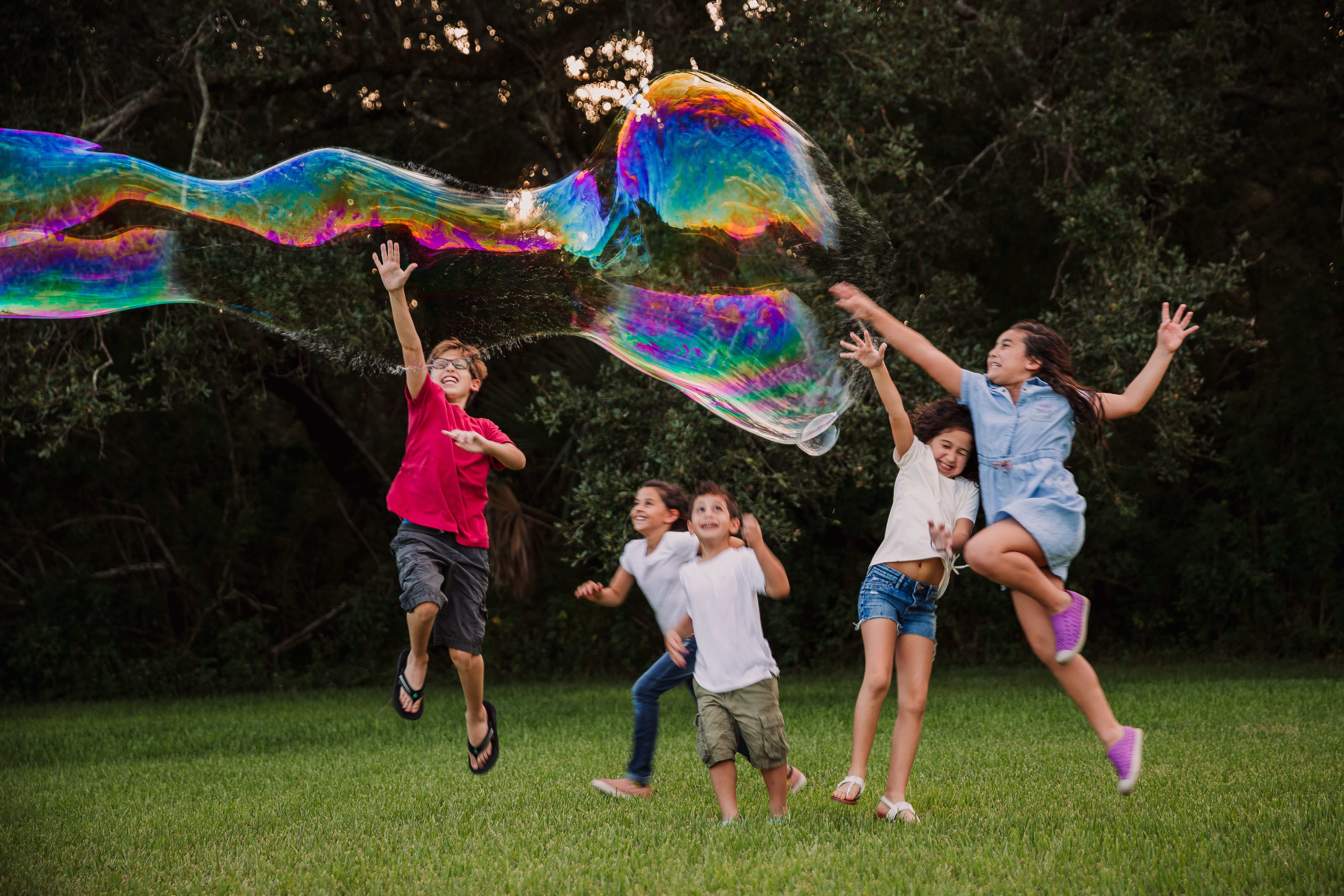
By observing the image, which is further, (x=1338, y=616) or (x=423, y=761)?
(x=1338, y=616)

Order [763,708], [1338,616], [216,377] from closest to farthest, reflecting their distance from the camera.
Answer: [763,708]
[216,377]
[1338,616]

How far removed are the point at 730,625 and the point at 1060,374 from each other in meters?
1.44

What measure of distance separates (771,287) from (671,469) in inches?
152

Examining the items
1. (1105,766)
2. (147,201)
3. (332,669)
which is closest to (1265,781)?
(1105,766)

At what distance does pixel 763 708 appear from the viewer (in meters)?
4.18

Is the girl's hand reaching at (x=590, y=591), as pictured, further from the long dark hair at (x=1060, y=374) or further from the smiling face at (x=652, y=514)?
the long dark hair at (x=1060, y=374)

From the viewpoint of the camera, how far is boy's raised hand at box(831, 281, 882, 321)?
3994 millimetres

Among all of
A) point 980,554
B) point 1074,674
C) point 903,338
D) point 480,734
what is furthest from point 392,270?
point 1074,674

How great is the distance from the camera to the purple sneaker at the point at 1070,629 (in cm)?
375

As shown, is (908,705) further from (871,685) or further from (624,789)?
(624,789)

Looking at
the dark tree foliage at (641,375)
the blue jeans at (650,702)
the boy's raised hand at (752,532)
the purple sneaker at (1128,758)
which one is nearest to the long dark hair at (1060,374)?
the dark tree foliage at (641,375)

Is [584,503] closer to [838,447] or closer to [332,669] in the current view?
[838,447]

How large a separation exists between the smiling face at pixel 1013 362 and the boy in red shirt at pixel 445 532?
5.71 feet

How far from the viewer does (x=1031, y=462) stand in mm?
3895
